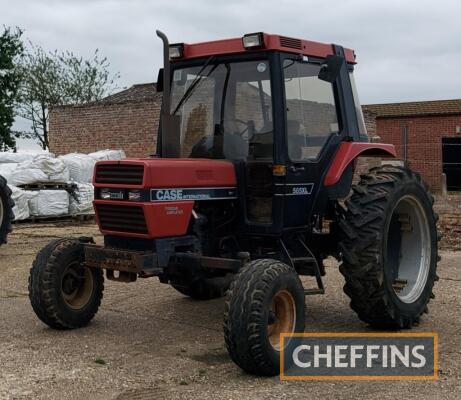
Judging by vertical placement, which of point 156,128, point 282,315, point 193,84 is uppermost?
point 156,128

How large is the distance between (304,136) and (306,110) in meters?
0.23

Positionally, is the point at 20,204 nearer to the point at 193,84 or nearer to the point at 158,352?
the point at 193,84

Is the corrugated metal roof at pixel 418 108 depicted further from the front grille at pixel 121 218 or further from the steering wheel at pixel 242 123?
the front grille at pixel 121 218

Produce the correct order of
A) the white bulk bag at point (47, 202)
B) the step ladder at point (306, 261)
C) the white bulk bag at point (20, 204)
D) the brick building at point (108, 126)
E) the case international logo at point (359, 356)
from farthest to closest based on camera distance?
the brick building at point (108, 126) → the white bulk bag at point (47, 202) → the white bulk bag at point (20, 204) → the step ladder at point (306, 261) → the case international logo at point (359, 356)

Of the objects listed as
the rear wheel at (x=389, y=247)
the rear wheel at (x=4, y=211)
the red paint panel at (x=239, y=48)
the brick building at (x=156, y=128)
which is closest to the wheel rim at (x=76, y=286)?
the red paint panel at (x=239, y=48)

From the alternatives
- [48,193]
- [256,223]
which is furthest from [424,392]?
[48,193]

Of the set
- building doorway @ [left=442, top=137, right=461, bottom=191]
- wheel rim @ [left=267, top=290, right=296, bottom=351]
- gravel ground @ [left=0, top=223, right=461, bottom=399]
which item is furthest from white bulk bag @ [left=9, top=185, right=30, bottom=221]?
building doorway @ [left=442, top=137, right=461, bottom=191]

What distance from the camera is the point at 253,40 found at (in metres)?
5.44

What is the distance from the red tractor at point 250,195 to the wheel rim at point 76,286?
1 centimetres

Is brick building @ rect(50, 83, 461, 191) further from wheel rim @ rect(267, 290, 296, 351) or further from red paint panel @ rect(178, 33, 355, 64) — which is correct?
wheel rim @ rect(267, 290, 296, 351)

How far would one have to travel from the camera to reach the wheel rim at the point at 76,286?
583cm

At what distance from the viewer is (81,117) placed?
21.4 meters

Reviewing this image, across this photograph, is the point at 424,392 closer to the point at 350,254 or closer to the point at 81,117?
the point at 350,254

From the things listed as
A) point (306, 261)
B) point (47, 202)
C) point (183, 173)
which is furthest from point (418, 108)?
point (183, 173)
